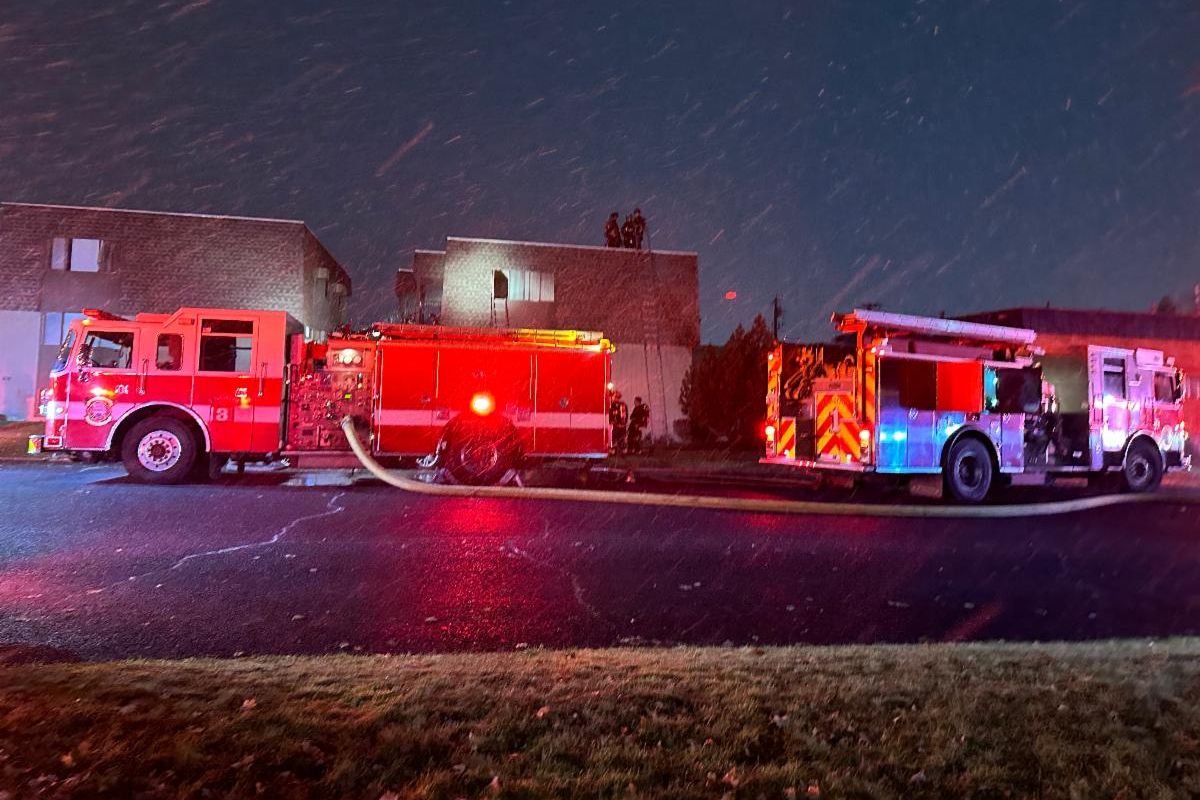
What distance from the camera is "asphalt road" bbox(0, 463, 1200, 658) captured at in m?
5.66

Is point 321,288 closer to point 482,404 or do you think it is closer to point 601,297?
point 601,297

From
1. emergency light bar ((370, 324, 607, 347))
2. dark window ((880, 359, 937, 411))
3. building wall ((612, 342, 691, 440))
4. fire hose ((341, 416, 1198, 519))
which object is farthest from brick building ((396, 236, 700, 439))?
fire hose ((341, 416, 1198, 519))

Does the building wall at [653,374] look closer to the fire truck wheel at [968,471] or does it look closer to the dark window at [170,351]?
the fire truck wheel at [968,471]

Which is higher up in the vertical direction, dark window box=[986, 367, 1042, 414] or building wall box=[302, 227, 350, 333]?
building wall box=[302, 227, 350, 333]

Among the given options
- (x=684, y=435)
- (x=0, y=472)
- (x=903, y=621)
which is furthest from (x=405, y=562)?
(x=684, y=435)

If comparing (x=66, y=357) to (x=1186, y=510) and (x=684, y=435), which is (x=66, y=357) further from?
(x=684, y=435)

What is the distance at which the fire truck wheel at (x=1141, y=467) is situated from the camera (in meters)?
15.2

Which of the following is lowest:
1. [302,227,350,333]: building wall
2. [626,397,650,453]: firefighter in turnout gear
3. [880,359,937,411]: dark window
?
[626,397,650,453]: firefighter in turnout gear

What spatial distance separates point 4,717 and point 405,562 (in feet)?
14.6

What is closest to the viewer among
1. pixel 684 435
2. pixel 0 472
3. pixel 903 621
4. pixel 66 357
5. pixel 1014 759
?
pixel 1014 759

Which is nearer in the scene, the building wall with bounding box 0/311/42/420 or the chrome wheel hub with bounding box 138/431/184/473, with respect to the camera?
the chrome wheel hub with bounding box 138/431/184/473

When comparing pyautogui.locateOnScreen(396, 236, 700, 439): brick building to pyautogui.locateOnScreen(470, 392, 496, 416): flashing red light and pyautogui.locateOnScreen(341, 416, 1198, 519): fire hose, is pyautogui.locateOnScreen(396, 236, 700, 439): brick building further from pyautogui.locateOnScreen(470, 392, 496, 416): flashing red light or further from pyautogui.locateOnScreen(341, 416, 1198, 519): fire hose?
pyautogui.locateOnScreen(341, 416, 1198, 519): fire hose

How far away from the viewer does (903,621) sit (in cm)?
624

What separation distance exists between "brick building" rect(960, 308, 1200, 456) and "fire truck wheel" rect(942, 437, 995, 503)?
16.0m
